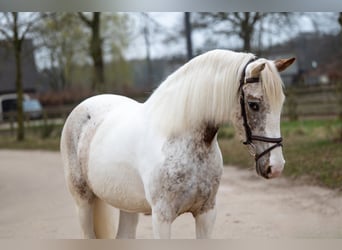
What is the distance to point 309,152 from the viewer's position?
542 centimetres

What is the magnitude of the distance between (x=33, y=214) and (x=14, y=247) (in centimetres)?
98

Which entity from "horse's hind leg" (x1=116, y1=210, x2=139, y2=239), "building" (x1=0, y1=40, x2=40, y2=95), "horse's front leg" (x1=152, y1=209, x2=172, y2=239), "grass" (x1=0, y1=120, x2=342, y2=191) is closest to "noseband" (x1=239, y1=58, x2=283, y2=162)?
"horse's front leg" (x1=152, y1=209, x2=172, y2=239)

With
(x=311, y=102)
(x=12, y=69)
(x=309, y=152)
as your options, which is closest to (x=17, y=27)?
(x=12, y=69)

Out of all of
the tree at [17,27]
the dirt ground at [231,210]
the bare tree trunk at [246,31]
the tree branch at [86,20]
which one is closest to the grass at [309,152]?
the dirt ground at [231,210]

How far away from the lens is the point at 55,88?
819 centimetres

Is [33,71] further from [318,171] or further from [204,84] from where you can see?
[204,84]

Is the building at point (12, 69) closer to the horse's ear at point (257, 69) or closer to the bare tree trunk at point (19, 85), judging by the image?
the bare tree trunk at point (19, 85)

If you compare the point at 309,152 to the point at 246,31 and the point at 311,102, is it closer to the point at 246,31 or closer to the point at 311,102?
the point at 246,31

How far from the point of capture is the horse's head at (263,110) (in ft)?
5.66

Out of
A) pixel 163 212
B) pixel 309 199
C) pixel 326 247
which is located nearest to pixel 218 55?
pixel 163 212

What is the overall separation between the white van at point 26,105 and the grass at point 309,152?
11.3 ft

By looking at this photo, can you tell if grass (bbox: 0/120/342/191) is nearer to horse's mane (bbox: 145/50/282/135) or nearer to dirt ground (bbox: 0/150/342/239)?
dirt ground (bbox: 0/150/342/239)

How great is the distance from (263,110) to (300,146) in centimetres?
423

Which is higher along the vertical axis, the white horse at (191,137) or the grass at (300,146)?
the white horse at (191,137)
